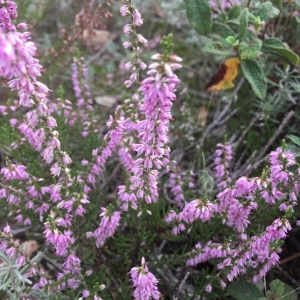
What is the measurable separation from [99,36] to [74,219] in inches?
142

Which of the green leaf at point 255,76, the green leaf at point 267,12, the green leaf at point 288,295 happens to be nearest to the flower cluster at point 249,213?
the green leaf at point 288,295

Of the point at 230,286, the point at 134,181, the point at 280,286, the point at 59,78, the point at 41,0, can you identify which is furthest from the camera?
the point at 59,78

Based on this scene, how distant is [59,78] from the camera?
Result: 5027mm

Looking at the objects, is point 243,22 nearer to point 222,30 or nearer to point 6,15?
point 222,30

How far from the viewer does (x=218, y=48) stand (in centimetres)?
358

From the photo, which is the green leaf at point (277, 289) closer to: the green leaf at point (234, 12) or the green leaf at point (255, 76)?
the green leaf at point (255, 76)

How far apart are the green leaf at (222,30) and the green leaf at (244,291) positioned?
201 centimetres

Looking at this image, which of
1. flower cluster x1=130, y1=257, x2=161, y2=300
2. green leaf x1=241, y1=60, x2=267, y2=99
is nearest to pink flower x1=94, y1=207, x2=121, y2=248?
flower cluster x1=130, y1=257, x2=161, y2=300

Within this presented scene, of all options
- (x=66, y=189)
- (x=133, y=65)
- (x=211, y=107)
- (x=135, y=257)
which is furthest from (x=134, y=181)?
(x=211, y=107)

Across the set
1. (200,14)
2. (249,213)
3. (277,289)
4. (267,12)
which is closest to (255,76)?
(267,12)

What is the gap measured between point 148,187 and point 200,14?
6.07 feet

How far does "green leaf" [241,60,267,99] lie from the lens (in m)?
3.41

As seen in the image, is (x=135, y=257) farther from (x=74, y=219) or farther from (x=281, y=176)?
(x=281, y=176)

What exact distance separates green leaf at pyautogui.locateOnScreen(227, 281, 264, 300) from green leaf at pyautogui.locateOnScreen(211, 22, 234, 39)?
2.01 meters
